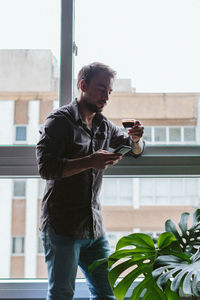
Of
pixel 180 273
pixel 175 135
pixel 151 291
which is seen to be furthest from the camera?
pixel 175 135

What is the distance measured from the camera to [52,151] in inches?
68.9

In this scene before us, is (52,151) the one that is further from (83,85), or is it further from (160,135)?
(160,135)

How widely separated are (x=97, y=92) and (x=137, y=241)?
80 centimetres

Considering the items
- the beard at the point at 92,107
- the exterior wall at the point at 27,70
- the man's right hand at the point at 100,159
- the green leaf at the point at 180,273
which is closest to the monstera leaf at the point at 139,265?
the green leaf at the point at 180,273

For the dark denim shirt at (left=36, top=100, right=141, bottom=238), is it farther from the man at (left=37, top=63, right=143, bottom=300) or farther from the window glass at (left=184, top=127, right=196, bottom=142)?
the window glass at (left=184, top=127, right=196, bottom=142)

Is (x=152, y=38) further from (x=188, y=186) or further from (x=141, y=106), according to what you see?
(x=188, y=186)

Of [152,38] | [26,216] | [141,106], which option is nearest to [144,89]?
[141,106]

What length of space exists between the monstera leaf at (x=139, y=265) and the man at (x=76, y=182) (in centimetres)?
22

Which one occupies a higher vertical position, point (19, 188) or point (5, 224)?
point (19, 188)

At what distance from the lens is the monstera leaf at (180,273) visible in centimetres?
130

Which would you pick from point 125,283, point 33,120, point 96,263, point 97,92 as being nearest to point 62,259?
point 96,263

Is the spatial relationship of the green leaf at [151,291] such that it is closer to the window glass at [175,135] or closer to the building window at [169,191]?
the building window at [169,191]

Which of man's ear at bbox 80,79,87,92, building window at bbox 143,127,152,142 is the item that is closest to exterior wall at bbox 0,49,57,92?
man's ear at bbox 80,79,87,92

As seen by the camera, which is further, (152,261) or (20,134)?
(20,134)
